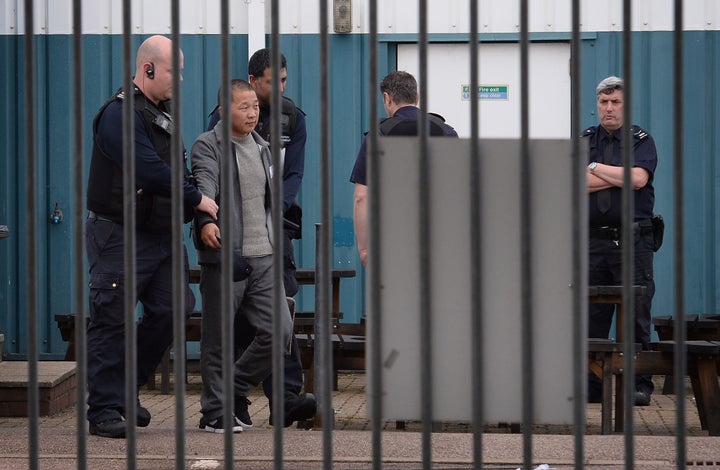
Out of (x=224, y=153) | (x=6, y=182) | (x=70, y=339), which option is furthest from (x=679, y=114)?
(x=6, y=182)

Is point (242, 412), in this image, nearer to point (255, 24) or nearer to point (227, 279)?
point (227, 279)

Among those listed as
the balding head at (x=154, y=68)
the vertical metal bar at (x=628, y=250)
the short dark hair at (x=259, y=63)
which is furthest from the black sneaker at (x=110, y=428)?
the vertical metal bar at (x=628, y=250)

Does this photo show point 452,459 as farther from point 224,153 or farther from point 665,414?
point 665,414

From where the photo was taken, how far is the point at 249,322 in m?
6.05

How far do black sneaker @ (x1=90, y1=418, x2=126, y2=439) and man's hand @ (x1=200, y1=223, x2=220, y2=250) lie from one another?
0.87 metres

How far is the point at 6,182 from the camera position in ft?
33.0

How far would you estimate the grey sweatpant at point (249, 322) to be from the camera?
5.75 metres

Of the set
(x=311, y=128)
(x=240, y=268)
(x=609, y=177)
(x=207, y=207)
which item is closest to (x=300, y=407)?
(x=240, y=268)

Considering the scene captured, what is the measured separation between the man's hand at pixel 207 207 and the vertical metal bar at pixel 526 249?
2.83 m

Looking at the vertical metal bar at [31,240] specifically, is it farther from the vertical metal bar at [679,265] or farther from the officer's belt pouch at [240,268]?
the officer's belt pouch at [240,268]

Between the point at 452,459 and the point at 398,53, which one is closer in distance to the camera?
the point at 452,459

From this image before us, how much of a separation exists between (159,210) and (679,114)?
3.04 m

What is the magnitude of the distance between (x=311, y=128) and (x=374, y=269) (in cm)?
718

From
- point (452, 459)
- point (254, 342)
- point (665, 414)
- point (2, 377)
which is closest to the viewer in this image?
point (452, 459)
